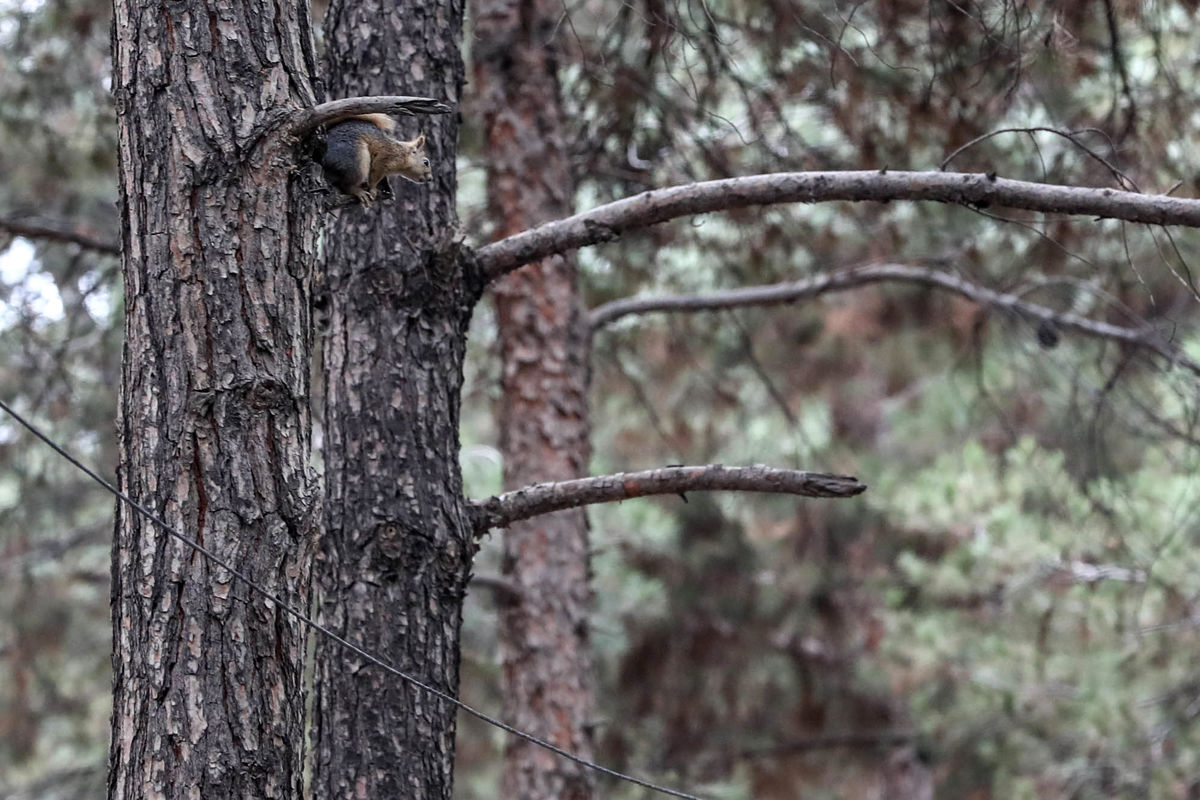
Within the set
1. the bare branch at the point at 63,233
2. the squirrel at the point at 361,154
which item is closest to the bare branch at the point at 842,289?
the bare branch at the point at 63,233

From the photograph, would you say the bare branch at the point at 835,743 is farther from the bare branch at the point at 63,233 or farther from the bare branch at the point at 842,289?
the bare branch at the point at 63,233

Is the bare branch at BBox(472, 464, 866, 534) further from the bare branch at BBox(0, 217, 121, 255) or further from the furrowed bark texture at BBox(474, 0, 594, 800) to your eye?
the bare branch at BBox(0, 217, 121, 255)

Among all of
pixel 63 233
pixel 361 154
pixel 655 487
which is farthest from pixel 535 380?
pixel 361 154

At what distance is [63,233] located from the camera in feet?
14.4

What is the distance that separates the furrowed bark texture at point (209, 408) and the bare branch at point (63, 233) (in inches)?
99.5

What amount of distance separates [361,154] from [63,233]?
9.16 ft

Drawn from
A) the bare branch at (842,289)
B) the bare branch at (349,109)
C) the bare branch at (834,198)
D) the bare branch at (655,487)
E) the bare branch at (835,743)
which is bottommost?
the bare branch at (835,743)

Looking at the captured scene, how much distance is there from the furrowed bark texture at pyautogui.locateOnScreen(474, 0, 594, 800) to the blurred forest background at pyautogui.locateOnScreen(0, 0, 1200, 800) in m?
0.23

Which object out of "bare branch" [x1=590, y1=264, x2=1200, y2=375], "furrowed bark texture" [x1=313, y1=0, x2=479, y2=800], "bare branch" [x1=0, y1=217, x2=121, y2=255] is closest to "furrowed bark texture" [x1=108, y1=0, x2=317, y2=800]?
"furrowed bark texture" [x1=313, y1=0, x2=479, y2=800]

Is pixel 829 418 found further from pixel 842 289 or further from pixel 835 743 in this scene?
pixel 842 289

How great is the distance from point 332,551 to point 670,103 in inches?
109

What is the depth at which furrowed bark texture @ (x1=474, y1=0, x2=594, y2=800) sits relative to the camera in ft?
14.9

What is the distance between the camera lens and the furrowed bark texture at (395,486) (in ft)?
8.13

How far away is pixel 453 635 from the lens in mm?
2531
